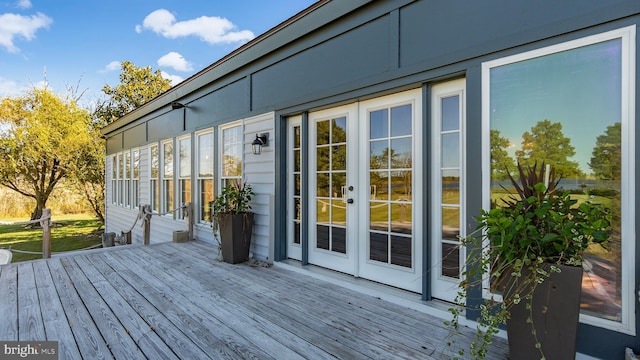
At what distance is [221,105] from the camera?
16.8 feet

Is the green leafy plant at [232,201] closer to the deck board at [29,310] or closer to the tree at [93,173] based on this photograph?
the deck board at [29,310]

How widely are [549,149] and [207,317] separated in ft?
9.55

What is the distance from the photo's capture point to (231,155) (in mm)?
4969

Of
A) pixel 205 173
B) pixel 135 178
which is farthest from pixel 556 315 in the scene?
pixel 135 178

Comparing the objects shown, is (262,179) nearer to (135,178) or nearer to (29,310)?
(29,310)

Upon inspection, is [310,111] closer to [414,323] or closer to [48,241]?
[414,323]

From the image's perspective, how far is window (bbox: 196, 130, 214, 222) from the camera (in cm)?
547

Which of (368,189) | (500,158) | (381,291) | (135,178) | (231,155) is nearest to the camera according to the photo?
(500,158)

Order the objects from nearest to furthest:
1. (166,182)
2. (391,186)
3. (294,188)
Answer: (391,186)
(294,188)
(166,182)

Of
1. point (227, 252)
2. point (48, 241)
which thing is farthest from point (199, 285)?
point (48, 241)

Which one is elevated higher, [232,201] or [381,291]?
[232,201]

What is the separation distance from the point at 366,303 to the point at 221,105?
13.2 ft

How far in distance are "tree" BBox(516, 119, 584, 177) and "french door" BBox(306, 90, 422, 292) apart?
86cm

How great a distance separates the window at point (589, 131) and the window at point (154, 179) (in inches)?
284
